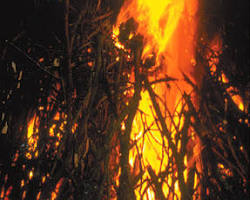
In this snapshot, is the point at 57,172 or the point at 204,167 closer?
the point at 57,172

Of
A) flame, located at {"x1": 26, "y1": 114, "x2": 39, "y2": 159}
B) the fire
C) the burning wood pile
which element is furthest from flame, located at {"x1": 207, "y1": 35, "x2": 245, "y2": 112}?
flame, located at {"x1": 26, "y1": 114, "x2": 39, "y2": 159}

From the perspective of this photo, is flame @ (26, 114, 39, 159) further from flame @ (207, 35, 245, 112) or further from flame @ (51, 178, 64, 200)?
flame @ (207, 35, 245, 112)

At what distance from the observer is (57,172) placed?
151cm

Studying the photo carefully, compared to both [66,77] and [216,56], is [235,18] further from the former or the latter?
[66,77]

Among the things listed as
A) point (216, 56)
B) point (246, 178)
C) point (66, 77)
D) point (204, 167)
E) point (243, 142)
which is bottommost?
point (246, 178)

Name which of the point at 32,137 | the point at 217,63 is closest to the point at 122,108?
the point at 32,137

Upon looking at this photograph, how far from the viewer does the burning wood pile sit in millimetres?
1534

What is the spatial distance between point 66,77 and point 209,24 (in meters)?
1.39

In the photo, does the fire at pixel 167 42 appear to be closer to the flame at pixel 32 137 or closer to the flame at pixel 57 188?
the flame at pixel 57 188

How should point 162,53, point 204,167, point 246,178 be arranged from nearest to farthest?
1. point 246,178
2. point 204,167
3. point 162,53

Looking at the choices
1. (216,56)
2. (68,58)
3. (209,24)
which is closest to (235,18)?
(209,24)

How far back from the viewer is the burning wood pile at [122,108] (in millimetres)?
1534

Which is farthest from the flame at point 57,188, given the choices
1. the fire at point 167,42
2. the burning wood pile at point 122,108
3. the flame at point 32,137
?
the fire at point 167,42

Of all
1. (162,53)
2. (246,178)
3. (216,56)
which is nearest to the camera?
(246,178)
